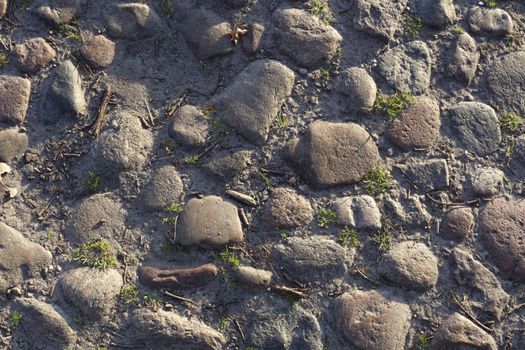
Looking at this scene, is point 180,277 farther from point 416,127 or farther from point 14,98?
point 416,127

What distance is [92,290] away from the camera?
2514mm

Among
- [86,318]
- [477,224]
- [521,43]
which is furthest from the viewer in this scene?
[521,43]

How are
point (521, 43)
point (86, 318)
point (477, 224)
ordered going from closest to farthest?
point (86, 318), point (477, 224), point (521, 43)

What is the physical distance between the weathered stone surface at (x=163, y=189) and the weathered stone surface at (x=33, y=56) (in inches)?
29.9

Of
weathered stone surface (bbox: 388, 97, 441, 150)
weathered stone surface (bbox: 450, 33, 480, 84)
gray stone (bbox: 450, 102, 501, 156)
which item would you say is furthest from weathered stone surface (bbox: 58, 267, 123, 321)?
weathered stone surface (bbox: 450, 33, 480, 84)

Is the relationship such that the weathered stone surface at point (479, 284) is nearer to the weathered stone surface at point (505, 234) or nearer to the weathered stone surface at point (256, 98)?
the weathered stone surface at point (505, 234)

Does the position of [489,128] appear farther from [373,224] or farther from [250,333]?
[250,333]

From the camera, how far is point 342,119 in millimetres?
2812

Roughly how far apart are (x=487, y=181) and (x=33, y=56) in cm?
222

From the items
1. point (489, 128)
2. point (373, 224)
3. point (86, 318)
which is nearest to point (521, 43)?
point (489, 128)

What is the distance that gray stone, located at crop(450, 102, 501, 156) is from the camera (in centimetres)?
284

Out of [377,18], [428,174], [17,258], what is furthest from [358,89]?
[17,258]

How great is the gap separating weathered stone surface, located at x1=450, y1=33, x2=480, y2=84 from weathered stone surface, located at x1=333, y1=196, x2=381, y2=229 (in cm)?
81

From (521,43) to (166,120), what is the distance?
1.84m
